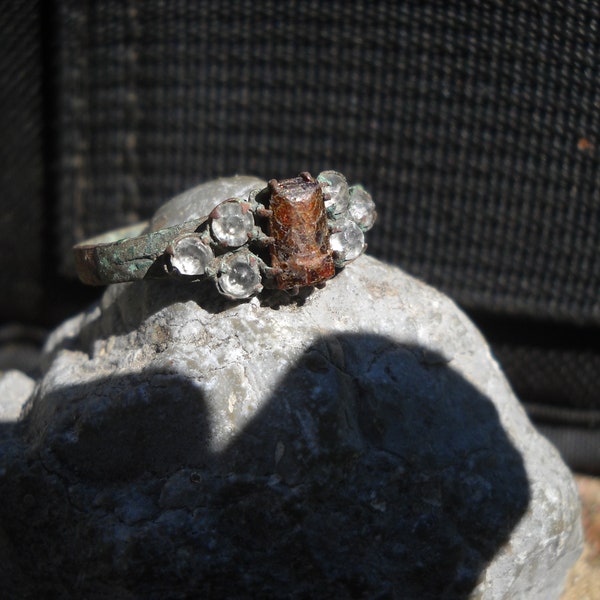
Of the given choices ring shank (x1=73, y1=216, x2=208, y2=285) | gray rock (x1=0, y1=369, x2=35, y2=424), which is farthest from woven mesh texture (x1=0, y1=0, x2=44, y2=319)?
ring shank (x1=73, y1=216, x2=208, y2=285)

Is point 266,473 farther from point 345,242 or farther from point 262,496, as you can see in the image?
point 345,242

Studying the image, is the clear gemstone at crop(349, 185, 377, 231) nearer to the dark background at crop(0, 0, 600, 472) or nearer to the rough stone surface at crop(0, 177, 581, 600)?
the rough stone surface at crop(0, 177, 581, 600)

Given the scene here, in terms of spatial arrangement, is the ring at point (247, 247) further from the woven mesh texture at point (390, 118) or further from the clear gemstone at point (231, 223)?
the woven mesh texture at point (390, 118)

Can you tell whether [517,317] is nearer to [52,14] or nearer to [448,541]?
[448,541]

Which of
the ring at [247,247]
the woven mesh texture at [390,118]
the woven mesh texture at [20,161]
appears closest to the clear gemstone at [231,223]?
the ring at [247,247]

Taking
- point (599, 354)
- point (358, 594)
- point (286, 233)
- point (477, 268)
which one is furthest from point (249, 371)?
point (599, 354)

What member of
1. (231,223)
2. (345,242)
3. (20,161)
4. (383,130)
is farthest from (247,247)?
(20,161)
